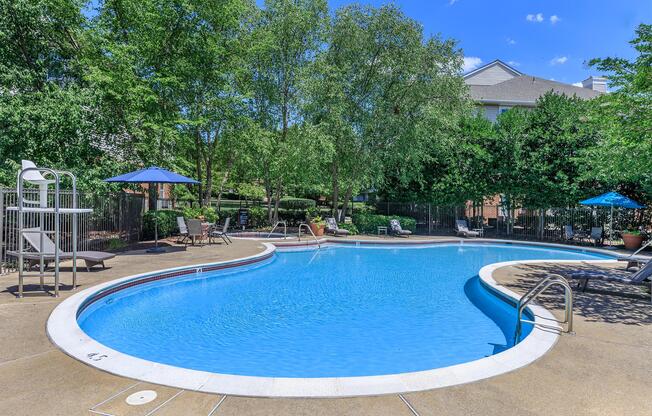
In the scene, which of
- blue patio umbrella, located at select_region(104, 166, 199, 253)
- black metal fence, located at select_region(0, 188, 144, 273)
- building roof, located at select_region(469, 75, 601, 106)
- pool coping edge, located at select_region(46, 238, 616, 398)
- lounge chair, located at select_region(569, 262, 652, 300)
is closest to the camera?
pool coping edge, located at select_region(46, 238, 616, 398)

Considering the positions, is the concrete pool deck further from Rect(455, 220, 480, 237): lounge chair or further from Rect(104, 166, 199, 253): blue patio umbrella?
Rect(455, 220, 480, 237): lounge chair

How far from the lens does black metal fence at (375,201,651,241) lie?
18.3 meters

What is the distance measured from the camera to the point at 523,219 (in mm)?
21672

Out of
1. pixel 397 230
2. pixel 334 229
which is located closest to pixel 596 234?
pixel 397 230

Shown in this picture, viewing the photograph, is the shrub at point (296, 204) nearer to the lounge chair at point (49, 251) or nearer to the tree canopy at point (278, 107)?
the tree canopy at point (278, 107)

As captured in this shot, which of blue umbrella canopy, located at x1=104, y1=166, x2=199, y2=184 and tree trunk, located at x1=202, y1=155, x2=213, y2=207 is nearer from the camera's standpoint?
blue umbrella canopy, located at x1=104, y1=166, x2=199, y2=184

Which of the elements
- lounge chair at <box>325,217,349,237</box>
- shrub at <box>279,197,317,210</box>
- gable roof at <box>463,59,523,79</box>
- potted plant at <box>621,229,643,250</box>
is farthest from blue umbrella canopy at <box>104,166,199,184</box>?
gable roof at <box>463,59,523,79</box>

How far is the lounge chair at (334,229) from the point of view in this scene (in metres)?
18.6

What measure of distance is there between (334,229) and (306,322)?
39.6 ft

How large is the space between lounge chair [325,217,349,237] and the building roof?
49.3ft

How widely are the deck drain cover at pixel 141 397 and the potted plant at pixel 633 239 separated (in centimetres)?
1894

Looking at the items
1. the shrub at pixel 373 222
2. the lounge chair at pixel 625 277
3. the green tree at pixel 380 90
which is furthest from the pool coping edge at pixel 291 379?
the shrub at pixel 373 222

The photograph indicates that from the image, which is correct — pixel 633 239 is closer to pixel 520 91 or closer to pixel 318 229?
pixel 318 229

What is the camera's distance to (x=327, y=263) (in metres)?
12.9
